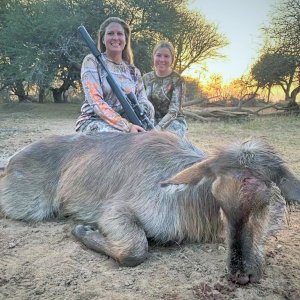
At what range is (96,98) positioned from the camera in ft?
16.3

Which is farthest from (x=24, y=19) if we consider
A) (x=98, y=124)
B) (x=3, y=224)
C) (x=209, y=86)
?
(x=3, y=224)

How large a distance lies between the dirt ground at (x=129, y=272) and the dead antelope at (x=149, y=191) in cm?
11

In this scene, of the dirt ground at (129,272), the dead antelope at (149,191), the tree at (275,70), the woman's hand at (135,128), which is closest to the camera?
the dead antelope at (149,191)

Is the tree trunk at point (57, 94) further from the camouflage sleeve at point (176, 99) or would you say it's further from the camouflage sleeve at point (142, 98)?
the camouflage sleeve at point (142, 98)

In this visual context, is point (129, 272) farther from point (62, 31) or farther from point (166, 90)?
point (62, 31)

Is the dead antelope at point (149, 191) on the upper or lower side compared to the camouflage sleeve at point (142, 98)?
lower

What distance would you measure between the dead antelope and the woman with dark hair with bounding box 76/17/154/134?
2.41 ft

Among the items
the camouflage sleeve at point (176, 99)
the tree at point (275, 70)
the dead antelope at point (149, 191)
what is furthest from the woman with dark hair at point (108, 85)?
the tree at point (275, 70)

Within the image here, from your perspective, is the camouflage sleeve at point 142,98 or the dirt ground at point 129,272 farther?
the camouflage sleeve at point 142,98

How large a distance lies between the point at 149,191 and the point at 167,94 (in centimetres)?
359

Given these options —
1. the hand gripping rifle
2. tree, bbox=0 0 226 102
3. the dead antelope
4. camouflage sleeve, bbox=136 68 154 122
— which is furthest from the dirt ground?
tree, bbox=0 0 226 102

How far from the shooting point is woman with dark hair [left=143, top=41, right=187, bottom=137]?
6543mm

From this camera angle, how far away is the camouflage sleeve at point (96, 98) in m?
4.85

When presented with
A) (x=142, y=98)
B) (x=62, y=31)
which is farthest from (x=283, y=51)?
(x=142, y=98)
